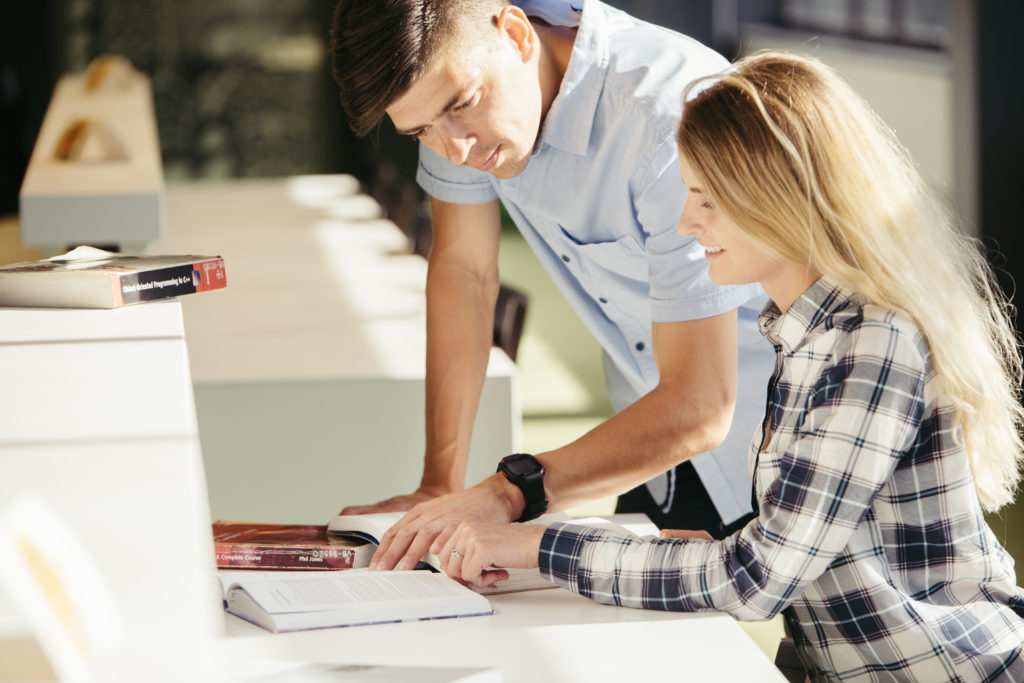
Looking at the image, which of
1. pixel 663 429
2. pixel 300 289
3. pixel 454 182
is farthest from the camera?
pixel 300 289

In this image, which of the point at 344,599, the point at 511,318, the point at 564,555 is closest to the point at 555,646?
the point at 564,555

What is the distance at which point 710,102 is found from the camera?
1465mm

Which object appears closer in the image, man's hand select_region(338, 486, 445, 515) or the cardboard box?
man's hand select_region(338, 486, 445, 515)

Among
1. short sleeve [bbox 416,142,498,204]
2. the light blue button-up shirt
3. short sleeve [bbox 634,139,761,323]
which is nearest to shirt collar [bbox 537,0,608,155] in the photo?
the light blue button-up shirt

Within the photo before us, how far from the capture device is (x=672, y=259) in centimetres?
175

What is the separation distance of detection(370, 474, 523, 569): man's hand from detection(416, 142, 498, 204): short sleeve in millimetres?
629

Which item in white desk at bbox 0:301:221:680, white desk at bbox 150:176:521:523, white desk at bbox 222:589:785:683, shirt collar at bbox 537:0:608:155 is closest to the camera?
white desk at bbox 0:301:221:680

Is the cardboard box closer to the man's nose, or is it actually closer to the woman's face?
the man's nose

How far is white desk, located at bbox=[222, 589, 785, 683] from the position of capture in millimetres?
1257

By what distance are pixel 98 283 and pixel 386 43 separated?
50cm

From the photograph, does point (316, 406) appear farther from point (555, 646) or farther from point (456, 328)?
point (555, 646)

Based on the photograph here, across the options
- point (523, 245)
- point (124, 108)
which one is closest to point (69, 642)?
point (124, 108)

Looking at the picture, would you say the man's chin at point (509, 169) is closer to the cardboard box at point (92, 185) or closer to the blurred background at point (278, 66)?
the cardboard box at point (92, 185)

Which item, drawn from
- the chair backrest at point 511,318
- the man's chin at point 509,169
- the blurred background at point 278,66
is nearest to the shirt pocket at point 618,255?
the man's chin at point 509,169
